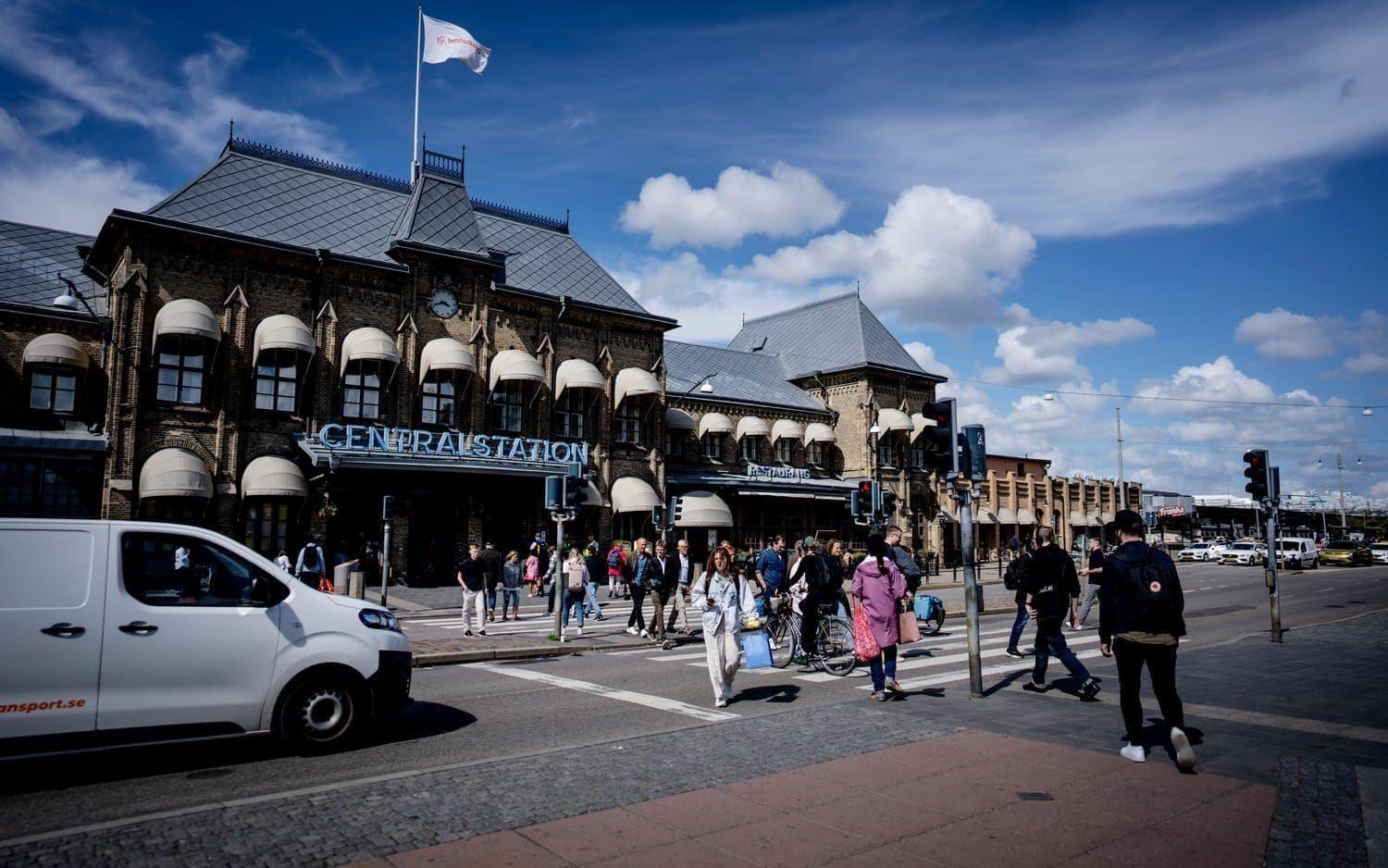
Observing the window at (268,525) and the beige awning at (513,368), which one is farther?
the beige awning at (513,368)

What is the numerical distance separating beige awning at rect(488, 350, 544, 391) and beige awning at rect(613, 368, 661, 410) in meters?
4.23

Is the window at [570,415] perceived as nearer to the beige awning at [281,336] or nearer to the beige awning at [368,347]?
the beige awning at [368,347]

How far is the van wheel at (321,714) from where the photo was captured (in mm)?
6980

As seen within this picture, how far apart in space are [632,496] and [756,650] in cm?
2291

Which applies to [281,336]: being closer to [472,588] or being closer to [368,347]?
[368,347]

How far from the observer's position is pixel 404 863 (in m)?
4.65

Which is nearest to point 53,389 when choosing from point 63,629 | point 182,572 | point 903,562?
point 182,572

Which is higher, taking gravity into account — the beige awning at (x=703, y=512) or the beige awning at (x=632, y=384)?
the beige awning at (x=632, y=384)

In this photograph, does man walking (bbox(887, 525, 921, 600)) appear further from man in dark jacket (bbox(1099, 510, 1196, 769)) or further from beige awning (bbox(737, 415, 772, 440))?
beige awning (bbox(737, 415, 772, 440))

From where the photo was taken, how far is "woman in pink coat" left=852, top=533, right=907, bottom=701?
9.43 meters

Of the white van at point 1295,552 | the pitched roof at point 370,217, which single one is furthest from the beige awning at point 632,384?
the white van at point 1295,552

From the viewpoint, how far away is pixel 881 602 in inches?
372

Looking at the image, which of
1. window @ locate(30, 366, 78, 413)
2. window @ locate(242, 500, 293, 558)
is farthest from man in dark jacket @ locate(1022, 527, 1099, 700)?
window @ locate(30, 366, 78, 413)

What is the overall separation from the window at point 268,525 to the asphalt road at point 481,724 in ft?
51.1
